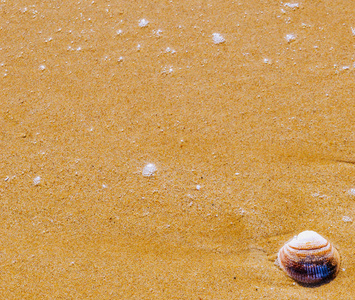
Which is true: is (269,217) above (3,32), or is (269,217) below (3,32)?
below

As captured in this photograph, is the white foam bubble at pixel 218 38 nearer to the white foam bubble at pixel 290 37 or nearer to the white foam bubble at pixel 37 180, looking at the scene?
the white foam bubble at pixel 290 37

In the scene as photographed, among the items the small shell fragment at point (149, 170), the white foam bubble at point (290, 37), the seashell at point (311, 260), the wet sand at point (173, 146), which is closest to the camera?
the seashell at point (311, 260)

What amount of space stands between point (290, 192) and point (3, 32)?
130 inches

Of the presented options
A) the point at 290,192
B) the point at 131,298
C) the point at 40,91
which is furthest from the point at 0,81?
the point at 290,192

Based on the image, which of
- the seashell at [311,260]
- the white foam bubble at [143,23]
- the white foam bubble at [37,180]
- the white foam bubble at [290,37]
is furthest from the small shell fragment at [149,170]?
the white foam bubble at [290,37]

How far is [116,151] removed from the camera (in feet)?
9.89

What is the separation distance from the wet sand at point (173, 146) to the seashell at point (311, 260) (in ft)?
0.29

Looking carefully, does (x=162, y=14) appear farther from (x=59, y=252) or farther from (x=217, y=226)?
(x=59, y=252)

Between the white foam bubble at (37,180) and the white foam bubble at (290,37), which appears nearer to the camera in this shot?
the white foam bubble at (37,180)

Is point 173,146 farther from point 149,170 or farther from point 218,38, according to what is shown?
point 218,38

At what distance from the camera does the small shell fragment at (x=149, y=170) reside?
9.56ft

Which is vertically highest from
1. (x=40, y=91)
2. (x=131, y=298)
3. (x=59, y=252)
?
(x=40, y=91)

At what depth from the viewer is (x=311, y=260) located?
2.45 metres

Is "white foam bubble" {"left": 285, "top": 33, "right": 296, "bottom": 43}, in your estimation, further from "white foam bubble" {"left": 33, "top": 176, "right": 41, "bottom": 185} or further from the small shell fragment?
"white foam bubble" {"left": 33, "top": 176, "right": 41, "bottom": 185}
